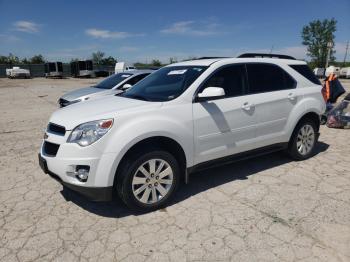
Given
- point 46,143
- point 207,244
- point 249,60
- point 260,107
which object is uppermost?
point 249,60

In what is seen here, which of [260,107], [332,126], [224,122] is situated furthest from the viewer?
[332,126]

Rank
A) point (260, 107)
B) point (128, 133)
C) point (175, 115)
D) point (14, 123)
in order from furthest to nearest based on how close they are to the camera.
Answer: point (14, 123) → point (260, 107) → point (175, 115) → point (128, 133)

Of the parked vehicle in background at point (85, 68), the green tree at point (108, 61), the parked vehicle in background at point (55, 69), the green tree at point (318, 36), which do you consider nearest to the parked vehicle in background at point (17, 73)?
the parked vehicle in background at point (55, 69)

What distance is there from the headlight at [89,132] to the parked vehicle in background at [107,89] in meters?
4.92

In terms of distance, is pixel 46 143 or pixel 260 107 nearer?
pixel 46 143

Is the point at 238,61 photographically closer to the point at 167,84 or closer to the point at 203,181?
the point at 167,84

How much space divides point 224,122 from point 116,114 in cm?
145

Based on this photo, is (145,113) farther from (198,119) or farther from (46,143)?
(46,143)

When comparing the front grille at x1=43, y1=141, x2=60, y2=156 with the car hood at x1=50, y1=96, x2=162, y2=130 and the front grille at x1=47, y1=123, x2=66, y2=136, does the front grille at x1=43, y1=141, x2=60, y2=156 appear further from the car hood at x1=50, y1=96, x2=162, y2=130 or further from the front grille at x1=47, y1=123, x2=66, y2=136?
the car hood at x1=50, y1=96, x2=162, y2=130

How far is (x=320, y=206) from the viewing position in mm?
3602

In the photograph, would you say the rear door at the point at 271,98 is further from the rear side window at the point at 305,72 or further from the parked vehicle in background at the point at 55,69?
the parked vehicle in background at the point at 55,69

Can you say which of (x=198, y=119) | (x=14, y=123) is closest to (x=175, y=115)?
(x=198, y=119)

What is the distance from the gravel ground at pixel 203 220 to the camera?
9.17ft

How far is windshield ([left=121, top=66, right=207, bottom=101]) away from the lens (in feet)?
12.6
